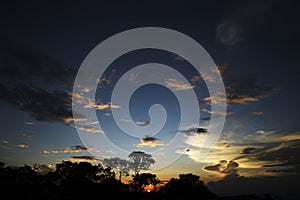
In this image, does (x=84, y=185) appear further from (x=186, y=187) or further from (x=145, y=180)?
(x=145, y=180)

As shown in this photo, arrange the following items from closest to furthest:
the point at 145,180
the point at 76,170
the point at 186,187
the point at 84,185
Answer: the point at 84,185 → the point at 186,187 → the point at 76,170 → the point at 145,180

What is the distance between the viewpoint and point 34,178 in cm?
7475

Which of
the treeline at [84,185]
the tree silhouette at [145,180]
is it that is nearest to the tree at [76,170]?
the treeline at [84,185]

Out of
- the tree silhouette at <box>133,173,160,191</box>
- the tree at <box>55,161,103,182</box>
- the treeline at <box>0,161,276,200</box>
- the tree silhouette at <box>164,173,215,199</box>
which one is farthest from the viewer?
the tree silhouette at <box>133,173,160,191</box>

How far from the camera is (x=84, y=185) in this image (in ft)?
152

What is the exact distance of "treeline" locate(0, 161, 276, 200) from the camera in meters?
45.2

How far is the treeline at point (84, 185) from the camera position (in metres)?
45.2

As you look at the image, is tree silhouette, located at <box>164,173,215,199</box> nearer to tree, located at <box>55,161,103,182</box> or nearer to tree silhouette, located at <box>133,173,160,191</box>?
tree silhouette, located at <box>133,173,160,191</box>

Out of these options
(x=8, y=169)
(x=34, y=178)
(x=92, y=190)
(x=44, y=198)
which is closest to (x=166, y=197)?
(x=92, y=190)

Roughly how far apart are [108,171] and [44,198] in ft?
154

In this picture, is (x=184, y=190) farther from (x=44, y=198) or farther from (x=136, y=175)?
(x=44, y=198)

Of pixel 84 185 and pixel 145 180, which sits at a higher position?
pixel 145 180

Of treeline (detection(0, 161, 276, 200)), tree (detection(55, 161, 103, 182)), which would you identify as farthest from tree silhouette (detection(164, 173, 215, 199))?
tree (detection(55, 161, 103, 182))

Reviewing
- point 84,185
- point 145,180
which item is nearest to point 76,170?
point 145,180
